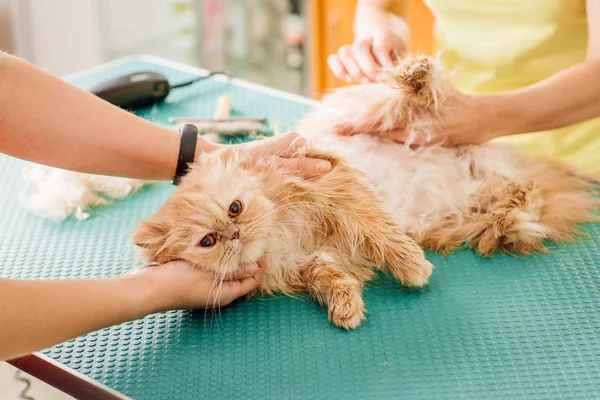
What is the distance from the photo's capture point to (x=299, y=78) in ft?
11.8

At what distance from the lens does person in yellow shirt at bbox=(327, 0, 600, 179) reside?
1.38 metres

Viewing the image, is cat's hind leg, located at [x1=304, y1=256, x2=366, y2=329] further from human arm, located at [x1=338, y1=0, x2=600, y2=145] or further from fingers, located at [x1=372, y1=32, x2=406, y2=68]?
fingers, located at [x1=372, y1=32, x2=406, y2=68]

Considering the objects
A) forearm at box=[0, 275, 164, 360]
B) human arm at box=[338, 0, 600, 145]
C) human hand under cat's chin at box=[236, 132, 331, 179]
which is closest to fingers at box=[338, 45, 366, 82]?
human arm at box=[338, 0, 600, 145]

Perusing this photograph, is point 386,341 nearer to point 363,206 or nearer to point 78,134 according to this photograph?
point 363,206

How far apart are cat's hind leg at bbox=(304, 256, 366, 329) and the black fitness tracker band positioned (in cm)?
→ 35

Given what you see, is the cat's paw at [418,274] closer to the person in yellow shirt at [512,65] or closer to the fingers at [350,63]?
the person in yellow shirt at [512,65]

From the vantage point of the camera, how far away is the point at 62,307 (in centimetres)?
86

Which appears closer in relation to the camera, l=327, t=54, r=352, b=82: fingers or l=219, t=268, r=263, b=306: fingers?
l=219, t=268, r=263, b=306: fingers

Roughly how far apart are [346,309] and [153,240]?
39 cm

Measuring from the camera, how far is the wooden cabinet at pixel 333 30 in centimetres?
268

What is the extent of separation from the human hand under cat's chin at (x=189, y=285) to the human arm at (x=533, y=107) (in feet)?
2.12

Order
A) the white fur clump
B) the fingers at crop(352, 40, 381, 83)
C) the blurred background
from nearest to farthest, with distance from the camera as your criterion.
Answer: the white fur clump, the fingers at crop(352, 40, 381, 83), the blurred background

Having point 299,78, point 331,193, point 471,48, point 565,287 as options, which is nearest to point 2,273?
point 331,193

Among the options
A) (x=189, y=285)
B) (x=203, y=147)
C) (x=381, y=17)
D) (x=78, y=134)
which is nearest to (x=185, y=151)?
(x=203, y=147)
